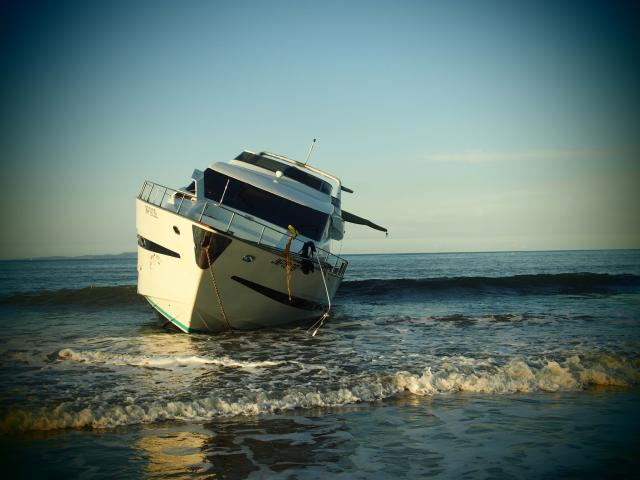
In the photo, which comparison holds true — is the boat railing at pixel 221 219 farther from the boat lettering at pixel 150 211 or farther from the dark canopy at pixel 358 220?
the dark canopy at pixel 358 220

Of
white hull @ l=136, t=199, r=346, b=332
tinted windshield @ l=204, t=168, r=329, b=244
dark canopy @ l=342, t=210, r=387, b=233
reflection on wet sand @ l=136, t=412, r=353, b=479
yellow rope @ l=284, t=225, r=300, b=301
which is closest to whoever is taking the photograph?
reflection on wet sand @ l=136, t=412, r=353, b=479

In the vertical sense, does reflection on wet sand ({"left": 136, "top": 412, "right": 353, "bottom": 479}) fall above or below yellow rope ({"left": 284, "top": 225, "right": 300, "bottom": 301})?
below

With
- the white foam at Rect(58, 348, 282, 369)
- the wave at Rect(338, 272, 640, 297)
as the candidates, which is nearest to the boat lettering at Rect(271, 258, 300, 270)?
the white foam at Rect(58, 348, 282, 369)

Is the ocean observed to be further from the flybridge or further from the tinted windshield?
the flybridge

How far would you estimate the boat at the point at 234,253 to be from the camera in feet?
35.7

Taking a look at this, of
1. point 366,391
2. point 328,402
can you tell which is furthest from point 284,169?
point 328,402

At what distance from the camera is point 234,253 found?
10836mm

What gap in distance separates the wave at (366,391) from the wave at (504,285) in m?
18.1

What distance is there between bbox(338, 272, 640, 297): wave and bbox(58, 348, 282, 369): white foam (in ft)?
57.6

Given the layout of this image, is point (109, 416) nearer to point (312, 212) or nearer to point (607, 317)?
point (312, 212)

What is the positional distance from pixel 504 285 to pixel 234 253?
77.3 ft

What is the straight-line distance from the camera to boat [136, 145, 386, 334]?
428 inches

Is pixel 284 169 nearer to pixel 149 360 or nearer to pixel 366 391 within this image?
pixel 149 360

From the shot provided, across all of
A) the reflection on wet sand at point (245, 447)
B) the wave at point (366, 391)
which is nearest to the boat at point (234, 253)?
the wave at point (366, 391)
